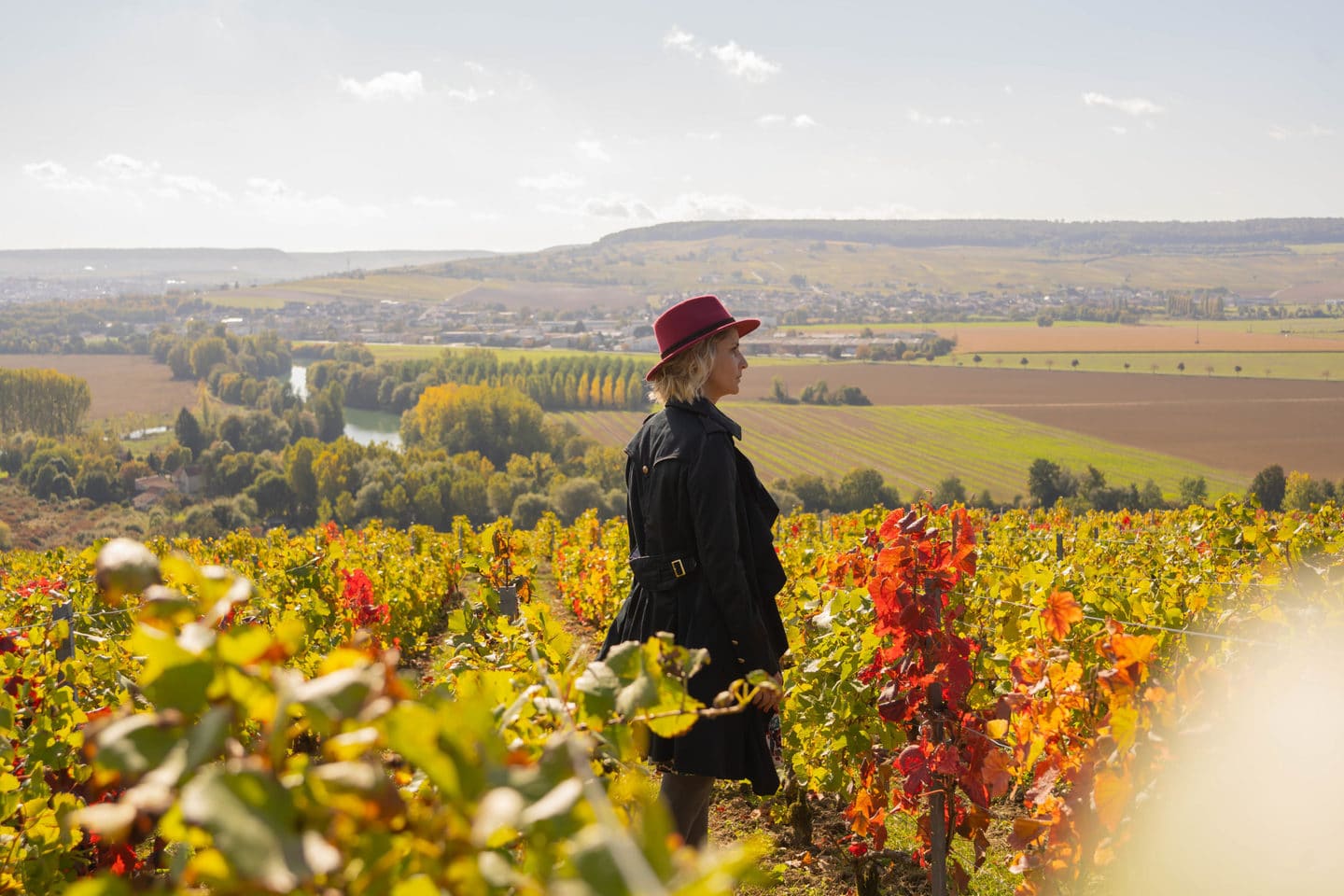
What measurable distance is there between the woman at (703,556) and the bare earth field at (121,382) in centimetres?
10326

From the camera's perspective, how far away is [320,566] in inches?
384

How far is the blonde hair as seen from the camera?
11.4 feet

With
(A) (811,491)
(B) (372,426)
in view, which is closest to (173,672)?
(A) (811,491)

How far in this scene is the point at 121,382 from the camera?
116438 mm

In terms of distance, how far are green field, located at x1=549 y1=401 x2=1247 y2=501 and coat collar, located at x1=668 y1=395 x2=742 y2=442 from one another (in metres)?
44.5

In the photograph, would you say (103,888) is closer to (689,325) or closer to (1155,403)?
(689,325)

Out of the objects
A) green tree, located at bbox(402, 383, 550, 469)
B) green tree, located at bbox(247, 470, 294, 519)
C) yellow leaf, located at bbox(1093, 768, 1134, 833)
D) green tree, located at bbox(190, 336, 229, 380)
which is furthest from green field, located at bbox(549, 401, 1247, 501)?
green tree, located at bbox(190, 336, 229, 380)

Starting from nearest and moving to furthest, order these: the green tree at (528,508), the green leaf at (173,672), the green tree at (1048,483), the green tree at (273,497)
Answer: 1. the green leaf at (173,672)
2. the green tree at (1048,483)
3. the green tree at (528,508)
4. the green tree at (273,497)

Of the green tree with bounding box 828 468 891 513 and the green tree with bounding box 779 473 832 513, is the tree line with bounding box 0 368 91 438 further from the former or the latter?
the green tree with bounding box 828 468 891 513

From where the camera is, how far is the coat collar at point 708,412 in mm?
3346

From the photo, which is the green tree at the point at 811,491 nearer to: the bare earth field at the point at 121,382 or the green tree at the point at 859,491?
the green tree at the point at 859,491

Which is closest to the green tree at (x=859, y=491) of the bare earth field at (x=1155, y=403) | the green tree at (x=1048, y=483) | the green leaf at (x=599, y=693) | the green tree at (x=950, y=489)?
the green tree at (x=950, y=489)

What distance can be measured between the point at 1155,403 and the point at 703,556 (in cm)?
7465

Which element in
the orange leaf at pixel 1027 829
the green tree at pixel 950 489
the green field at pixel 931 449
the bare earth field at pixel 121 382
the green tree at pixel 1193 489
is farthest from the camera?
the bare earth field at pixel 121 382
